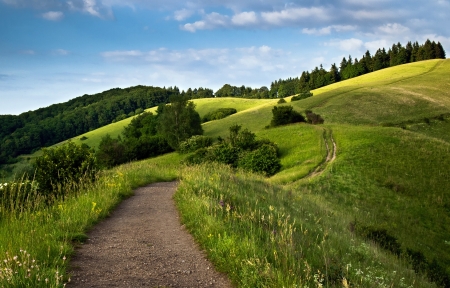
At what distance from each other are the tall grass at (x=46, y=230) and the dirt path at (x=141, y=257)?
0.33 metres

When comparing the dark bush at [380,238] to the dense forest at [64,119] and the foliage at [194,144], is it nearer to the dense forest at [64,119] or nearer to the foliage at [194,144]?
the foliage at [194,144]

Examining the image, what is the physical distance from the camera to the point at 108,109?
153875mm

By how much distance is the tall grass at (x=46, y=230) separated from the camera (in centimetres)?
446

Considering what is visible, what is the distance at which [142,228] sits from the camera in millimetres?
8727

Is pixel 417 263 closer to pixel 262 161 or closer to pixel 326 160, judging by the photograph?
pixel 326 160

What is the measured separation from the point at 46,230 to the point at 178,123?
64.1 meters

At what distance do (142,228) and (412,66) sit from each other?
366 ft

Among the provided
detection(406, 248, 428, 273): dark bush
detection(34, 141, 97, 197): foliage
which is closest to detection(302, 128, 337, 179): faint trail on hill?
detection(406, 248, 428, 273): dark bush

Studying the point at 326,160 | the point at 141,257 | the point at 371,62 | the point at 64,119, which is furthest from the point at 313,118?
the point at 64,119

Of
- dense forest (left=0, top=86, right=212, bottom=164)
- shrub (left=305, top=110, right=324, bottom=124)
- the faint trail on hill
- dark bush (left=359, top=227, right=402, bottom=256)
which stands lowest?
the faint trail on hill

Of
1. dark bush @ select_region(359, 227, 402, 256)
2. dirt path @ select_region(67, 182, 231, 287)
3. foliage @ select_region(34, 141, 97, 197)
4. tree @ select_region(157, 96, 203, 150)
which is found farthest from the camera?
tree @ select_region(157, 96, 203, 150)

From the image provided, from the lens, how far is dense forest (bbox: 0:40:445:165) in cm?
11695

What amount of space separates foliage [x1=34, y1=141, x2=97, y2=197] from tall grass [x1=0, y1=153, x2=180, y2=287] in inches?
32.7

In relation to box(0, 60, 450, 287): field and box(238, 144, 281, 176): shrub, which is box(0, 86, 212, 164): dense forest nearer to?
box(0, 60, 450, 287): field
